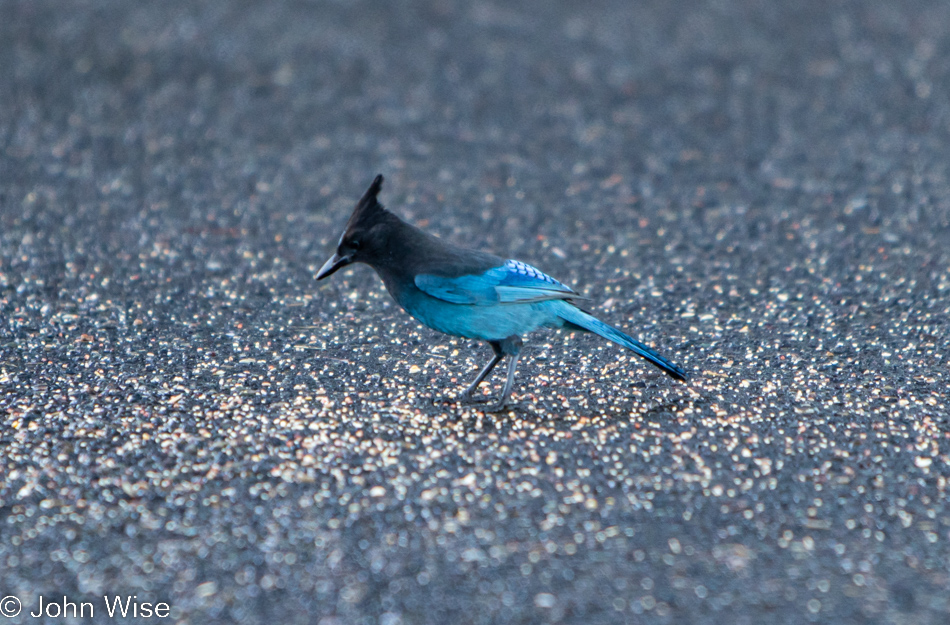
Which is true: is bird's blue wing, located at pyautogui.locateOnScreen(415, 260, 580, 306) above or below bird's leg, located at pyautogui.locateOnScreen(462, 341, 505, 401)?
above

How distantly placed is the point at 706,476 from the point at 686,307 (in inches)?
52.7

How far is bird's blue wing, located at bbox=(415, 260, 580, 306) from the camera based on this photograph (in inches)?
121

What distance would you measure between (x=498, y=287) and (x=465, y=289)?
0.11 metres

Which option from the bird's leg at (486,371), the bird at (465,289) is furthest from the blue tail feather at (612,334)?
the bird's leg at (486,371)

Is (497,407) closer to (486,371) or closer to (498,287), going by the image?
(486,371)

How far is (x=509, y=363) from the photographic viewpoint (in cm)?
316

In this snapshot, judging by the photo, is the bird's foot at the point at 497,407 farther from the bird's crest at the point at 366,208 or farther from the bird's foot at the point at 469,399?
the bird's crest at the point at 366,208

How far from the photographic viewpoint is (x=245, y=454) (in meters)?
2.82

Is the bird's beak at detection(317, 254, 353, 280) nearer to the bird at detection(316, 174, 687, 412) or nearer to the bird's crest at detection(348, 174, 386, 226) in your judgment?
the bird at detection(316, 174, 687, 412)

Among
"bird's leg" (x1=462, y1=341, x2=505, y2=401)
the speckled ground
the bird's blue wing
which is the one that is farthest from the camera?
"bird's leg" (x1=462, y1=341, x2=505, y2=401)

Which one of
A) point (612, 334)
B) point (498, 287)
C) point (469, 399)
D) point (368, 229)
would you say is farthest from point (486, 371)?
point (368, 229)

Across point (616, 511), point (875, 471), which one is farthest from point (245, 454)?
point (875, 471)

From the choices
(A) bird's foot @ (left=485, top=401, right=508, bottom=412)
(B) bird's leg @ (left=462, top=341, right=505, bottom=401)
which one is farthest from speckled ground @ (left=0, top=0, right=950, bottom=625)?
(B) bird's leg @ (left=462, top=341, right=505, bottom=401)

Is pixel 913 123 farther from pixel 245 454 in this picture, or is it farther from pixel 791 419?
pixel 245 454
